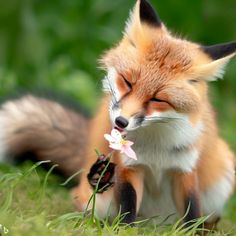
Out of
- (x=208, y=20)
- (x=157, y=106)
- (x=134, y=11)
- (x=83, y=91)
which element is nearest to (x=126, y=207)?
(x=157, y=106)

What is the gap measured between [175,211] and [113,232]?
1256 millimetres

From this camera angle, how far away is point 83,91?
34.4 feet

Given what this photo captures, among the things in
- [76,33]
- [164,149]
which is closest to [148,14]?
[164,149]

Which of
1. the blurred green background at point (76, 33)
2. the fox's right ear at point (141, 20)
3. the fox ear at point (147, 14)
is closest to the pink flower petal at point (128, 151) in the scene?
the fox's right ear at point (141, 20)

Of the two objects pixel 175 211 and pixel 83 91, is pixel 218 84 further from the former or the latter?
pixel 175 211

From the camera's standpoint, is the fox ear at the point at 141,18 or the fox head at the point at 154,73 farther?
the fox ear at the point at 141,18

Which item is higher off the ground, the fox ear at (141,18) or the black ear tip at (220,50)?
the fox ear at (141,18)

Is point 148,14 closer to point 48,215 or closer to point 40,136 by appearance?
point 48,215

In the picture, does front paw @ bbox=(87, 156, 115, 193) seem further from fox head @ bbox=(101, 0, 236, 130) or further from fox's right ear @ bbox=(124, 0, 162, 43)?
fox's right ear @ bbox=(124, 0, 162, 43)

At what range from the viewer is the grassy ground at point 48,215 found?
4.64 metres

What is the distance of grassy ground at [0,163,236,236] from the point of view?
4638 millimetres

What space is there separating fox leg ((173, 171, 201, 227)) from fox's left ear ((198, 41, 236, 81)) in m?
0.70

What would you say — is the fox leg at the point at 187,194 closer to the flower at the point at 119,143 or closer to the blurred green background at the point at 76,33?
the flower at the point at 119,143

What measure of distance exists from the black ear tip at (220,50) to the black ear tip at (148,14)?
0.39 m
